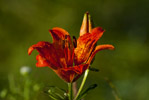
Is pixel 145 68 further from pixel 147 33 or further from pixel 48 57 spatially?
pixel 48 57

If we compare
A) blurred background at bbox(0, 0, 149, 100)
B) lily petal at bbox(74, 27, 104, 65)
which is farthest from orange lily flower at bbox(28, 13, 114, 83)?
blurred background at bbox(0, 0, 149, 100)

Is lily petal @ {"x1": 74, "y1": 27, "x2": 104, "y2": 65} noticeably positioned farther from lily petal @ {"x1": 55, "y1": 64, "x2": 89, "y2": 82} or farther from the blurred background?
the blurred background

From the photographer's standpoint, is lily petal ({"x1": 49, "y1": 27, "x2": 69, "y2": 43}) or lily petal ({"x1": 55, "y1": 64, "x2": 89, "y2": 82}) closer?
lily petal ({"x1": 55, "y1": 64, "x2": 89, "y2": 82})

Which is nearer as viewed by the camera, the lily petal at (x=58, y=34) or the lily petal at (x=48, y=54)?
the lily petal at (x=48, y=54)

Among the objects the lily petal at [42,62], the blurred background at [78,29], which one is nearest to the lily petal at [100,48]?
the lily petal at [42,62]

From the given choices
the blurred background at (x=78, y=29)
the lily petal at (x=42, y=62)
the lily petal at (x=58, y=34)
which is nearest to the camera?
the lily petal at (x=42, y=62)

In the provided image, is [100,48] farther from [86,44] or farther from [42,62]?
[42,62]

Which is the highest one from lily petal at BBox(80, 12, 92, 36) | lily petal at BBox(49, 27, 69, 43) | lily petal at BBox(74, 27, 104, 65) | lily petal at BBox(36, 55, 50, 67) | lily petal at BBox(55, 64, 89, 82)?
lily petal at BBox(80, 12, 92, 36)

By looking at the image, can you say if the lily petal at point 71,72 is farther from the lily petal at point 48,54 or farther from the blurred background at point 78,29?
the blurred background at point 78,29
